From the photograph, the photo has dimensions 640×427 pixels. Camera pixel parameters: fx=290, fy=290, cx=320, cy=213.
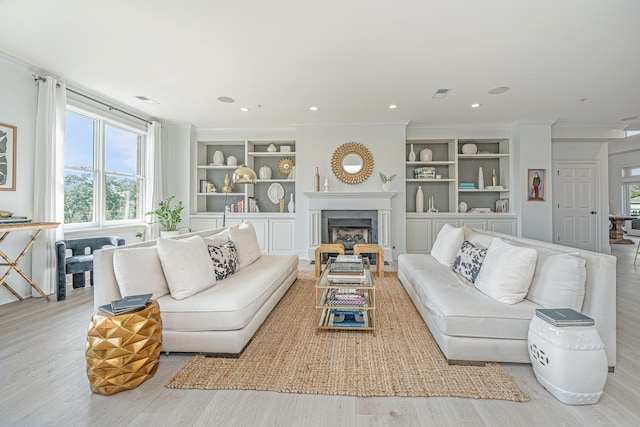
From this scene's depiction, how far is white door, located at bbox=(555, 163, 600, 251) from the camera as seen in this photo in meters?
6.19

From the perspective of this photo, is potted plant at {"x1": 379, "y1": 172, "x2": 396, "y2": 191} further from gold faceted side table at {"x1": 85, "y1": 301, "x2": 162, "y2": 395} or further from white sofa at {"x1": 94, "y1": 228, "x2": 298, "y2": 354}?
gold faceted side table at {"x1": 85, "y1": 301, "x2": 162, "y2": 395}

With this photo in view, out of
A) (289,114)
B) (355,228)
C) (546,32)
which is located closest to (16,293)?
(289,114)

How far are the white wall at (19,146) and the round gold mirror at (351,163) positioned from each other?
437 cm

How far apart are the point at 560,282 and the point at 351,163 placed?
4.20m

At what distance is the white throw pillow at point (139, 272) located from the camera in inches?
77.5

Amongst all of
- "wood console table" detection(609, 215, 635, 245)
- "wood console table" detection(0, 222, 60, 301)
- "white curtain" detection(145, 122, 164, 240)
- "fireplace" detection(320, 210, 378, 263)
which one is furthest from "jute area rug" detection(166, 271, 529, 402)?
"wood console table" detection(609, 215, 635, 245)

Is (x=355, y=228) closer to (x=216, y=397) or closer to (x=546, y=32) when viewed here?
(x=546, y=32)

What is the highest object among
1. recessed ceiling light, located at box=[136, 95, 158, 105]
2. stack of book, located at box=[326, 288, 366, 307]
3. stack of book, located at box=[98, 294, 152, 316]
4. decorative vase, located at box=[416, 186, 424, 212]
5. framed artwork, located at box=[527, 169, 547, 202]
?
recessed ceiling light, located at box=[136, 95, 158, 105]

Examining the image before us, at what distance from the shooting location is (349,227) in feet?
19.0

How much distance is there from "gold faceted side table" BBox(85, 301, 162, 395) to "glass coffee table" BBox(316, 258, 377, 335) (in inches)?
48.4

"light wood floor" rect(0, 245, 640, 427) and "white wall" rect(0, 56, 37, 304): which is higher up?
"white wall" rect(0, 56, 37, 304)

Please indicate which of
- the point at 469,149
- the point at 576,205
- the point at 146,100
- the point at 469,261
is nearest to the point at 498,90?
the point at 469,149

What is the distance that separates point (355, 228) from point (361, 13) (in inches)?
156

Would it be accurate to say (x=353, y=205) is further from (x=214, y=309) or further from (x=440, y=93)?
(x=214, y=309)
